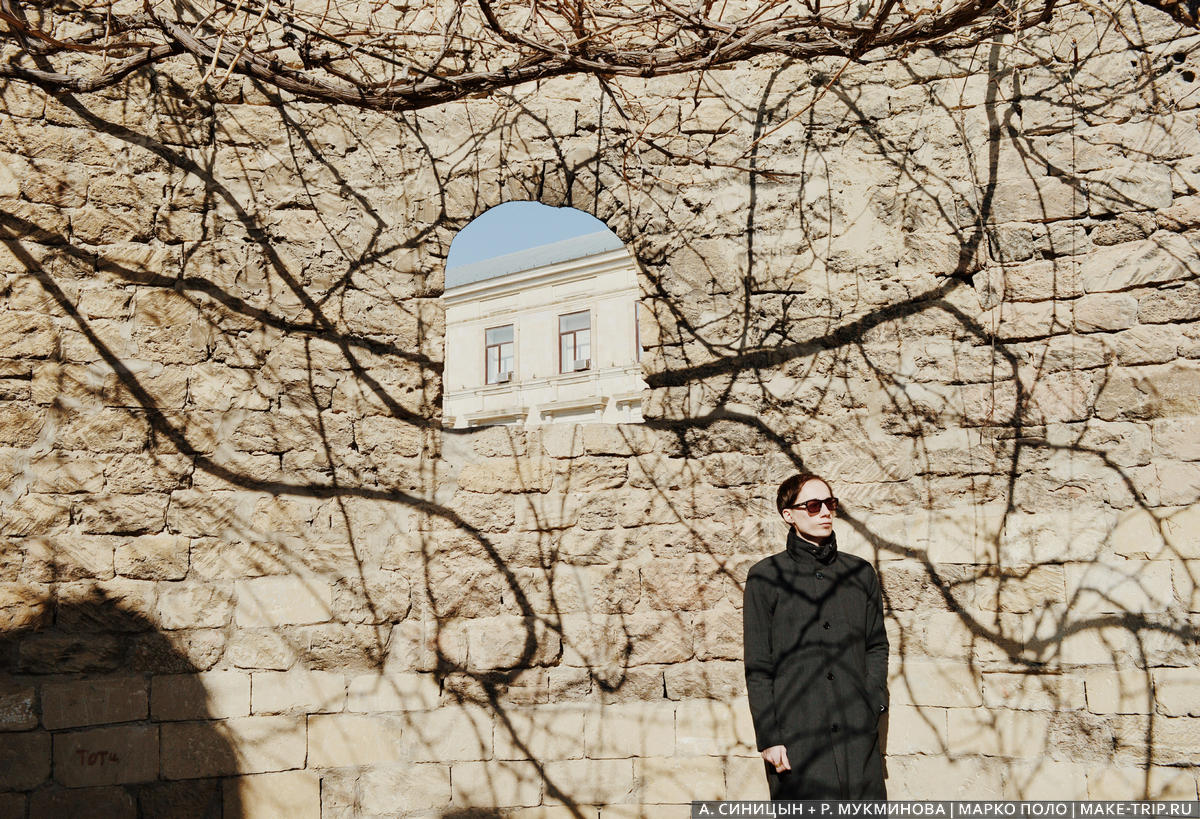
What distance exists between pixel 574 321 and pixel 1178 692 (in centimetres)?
1656

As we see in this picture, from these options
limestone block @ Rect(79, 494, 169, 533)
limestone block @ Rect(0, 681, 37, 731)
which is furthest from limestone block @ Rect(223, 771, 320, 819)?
limestone block @ Rect(79, 494, 169, 533)

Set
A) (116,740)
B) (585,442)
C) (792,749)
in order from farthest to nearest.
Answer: (585,442), (116,740), (792,749)

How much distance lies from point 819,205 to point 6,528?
3.70m

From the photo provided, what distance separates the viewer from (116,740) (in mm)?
3387

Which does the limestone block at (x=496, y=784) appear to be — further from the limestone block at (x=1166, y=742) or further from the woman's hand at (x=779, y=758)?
the limestone block at (x=1166, y=742)

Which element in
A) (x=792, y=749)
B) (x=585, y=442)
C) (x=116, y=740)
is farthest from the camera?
(x=585, y=442)

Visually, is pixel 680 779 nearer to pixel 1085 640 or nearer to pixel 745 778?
pixel 745 778

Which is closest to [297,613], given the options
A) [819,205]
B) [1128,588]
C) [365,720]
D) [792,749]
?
[365,720]

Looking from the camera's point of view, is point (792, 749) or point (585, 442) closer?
point (792, 749)

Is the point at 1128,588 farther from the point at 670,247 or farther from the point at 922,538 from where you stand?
the point at 670,247

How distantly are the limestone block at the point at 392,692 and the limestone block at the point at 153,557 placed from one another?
0.87 metres

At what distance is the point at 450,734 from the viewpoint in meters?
3.57

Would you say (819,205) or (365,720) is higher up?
(819,205)

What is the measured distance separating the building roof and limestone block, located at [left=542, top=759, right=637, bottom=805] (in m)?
15.9
